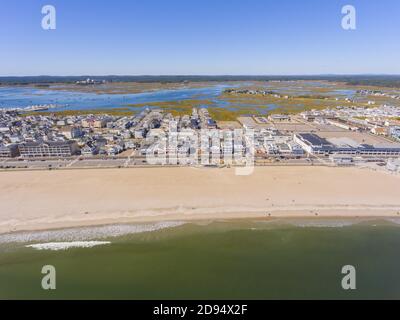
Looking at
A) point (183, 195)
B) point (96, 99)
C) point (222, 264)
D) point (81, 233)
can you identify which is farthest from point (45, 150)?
point (96, 99)

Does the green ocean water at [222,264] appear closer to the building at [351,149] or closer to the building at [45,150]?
the building at [351,149]

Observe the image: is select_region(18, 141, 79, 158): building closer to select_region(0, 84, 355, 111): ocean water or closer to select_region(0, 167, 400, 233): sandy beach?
select_region(0, 167, 400, 233): sandy beach

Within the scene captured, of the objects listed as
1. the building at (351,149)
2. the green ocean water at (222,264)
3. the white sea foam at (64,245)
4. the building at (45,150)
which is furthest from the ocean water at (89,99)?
the green ocean water at (222,264)

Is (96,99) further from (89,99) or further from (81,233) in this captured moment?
(81,233)

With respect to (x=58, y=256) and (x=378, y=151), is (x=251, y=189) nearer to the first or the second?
(x=58, y=256)
